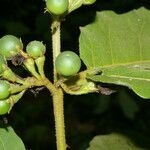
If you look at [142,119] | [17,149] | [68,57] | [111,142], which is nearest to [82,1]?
[68,57]

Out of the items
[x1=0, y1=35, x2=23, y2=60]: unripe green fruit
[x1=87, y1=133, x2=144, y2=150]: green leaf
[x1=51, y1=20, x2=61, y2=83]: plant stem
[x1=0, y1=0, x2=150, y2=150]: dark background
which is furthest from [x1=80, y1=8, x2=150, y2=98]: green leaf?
[x1=0, y1=0, x2=150, y2=150]: dark background

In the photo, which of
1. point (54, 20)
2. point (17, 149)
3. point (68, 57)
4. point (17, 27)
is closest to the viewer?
point (68, 57)

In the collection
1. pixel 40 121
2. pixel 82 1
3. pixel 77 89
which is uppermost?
pixel 82 1

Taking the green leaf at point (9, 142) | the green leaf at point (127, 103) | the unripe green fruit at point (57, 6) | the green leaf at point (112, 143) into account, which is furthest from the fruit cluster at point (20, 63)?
the green leaf at point (127, 103)

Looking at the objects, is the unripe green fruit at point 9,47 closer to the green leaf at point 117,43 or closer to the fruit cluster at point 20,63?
the fruit cluster at point 20,63

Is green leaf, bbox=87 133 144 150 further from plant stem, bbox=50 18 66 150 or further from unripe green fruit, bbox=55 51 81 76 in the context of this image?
unripe green fruit, bbox=55 51 81 76

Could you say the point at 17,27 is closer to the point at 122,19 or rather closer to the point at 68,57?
the point at 122,19

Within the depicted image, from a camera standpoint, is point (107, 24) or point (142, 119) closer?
→ point (107, 24)
